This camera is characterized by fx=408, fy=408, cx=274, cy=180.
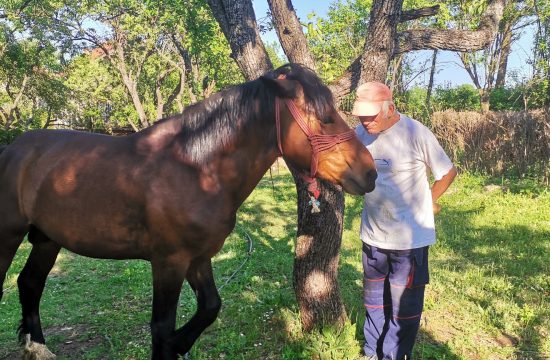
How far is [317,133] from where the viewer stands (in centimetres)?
213

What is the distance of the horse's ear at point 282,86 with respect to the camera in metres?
2.14

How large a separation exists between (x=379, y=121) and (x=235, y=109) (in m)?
1.01

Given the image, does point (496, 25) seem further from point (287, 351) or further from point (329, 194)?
point (287, 351)

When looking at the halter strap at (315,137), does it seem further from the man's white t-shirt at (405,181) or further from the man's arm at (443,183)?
the man's arm at (443,183)

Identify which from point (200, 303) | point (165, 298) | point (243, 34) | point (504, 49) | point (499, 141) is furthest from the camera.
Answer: point (504, 49)

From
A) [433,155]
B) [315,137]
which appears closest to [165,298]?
[315,137]

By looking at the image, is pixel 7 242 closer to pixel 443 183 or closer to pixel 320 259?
pixel 320 259

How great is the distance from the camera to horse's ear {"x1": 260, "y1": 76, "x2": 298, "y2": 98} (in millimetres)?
2139

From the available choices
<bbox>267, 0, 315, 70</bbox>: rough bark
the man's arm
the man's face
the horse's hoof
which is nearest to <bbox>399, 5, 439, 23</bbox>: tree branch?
<bbox>267, 0, 315, 70</bbox>: rough bark

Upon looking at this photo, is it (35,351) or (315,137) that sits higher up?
(315,137)

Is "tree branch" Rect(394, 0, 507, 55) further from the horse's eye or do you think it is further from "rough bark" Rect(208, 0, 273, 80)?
the horse's eye

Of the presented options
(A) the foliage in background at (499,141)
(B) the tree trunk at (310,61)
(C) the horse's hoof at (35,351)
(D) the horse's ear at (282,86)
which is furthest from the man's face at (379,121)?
(A) the foliage in background at (499,141)

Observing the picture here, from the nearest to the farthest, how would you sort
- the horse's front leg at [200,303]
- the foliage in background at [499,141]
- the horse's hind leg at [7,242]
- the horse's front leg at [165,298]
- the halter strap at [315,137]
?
1. the halter strap at [315,137]
2. the horse's front leg at [165,298]
3. the horse's front leg at [200,303]
4. the horse's hind leg at [7,242]
5. the foliage in background at [499,141]

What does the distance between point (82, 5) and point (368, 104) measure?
733 inches
